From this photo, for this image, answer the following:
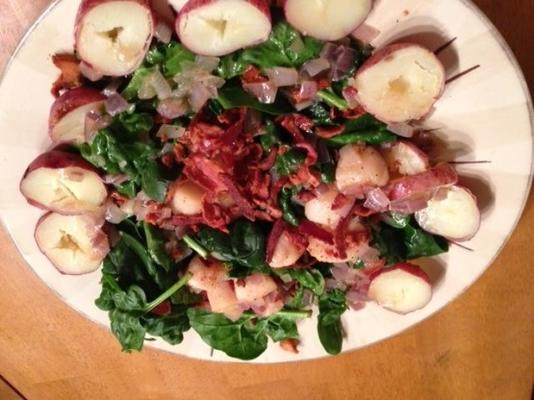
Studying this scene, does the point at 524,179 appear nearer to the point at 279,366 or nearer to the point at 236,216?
the point at 236,216

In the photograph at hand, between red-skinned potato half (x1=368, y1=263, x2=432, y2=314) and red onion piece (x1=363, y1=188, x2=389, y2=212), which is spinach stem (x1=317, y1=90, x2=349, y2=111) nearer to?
red onion piece (x1=363, y1=188, x2=389, y2=212)

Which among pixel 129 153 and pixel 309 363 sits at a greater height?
pixel 129 153

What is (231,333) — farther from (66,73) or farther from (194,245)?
(66,73)

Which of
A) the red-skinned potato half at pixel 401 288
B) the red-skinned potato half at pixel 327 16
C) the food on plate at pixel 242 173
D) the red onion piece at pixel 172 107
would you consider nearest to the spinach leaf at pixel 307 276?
the food on plate at pixel 242 173

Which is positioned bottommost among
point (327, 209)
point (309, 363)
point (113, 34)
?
point (309, 363)

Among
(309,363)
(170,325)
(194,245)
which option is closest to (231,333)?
(170,325)

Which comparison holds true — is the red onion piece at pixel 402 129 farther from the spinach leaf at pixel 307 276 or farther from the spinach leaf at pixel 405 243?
the spinach leaf at pixel 307 276
